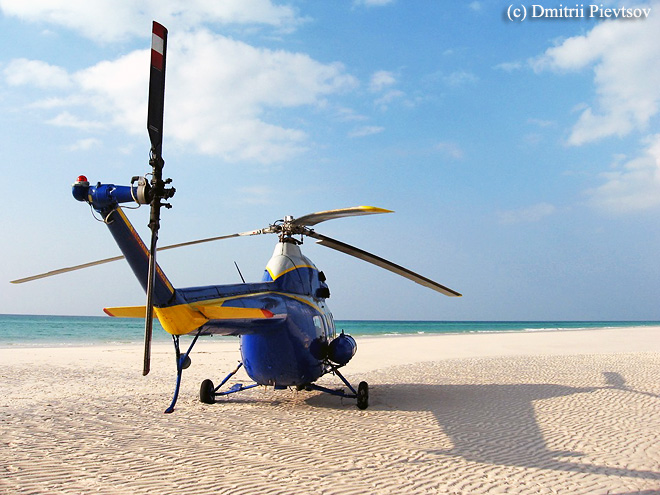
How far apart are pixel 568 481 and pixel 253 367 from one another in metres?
5.85

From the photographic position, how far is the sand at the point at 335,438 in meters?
6.10

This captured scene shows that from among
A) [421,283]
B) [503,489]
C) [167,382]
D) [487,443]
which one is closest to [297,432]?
[487,443]

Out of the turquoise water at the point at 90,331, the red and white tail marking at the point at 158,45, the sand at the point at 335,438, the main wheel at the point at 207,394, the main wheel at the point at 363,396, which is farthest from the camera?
the turquoise water at the point at 90,331

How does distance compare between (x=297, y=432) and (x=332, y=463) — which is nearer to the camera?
(x=332, y=463)

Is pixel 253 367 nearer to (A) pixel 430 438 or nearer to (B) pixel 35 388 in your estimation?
(A) pixel 430 438

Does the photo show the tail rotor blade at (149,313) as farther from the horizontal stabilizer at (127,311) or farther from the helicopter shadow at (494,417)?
the helicopter shadow at (494,417)

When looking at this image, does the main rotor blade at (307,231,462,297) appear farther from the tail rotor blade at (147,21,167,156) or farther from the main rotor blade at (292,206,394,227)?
the tail rotor blade at (147,21,167,156)

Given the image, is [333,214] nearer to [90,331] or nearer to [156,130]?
[156,130]

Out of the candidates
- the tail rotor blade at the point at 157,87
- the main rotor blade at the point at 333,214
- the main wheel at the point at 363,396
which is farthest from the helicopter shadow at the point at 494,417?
the tail rotor blade at the point at 157,87

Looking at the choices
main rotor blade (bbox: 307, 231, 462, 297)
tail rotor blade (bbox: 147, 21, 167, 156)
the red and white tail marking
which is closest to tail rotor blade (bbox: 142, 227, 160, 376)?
tail rotor blade (bbox: 147, 21, 167, 156)

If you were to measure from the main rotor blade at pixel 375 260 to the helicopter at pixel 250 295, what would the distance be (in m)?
0.02

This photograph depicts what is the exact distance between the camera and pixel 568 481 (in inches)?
249

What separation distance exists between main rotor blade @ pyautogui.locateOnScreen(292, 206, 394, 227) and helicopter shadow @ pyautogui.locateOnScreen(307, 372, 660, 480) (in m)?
3.61

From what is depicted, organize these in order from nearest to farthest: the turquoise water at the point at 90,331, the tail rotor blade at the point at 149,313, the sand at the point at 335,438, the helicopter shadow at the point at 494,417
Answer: the tail rotor blade at the point at 149,313 < the sand at the point at 335,438 < the helicopter shadow at the point at 494,417 < the turquoise water at the point at 90,331
